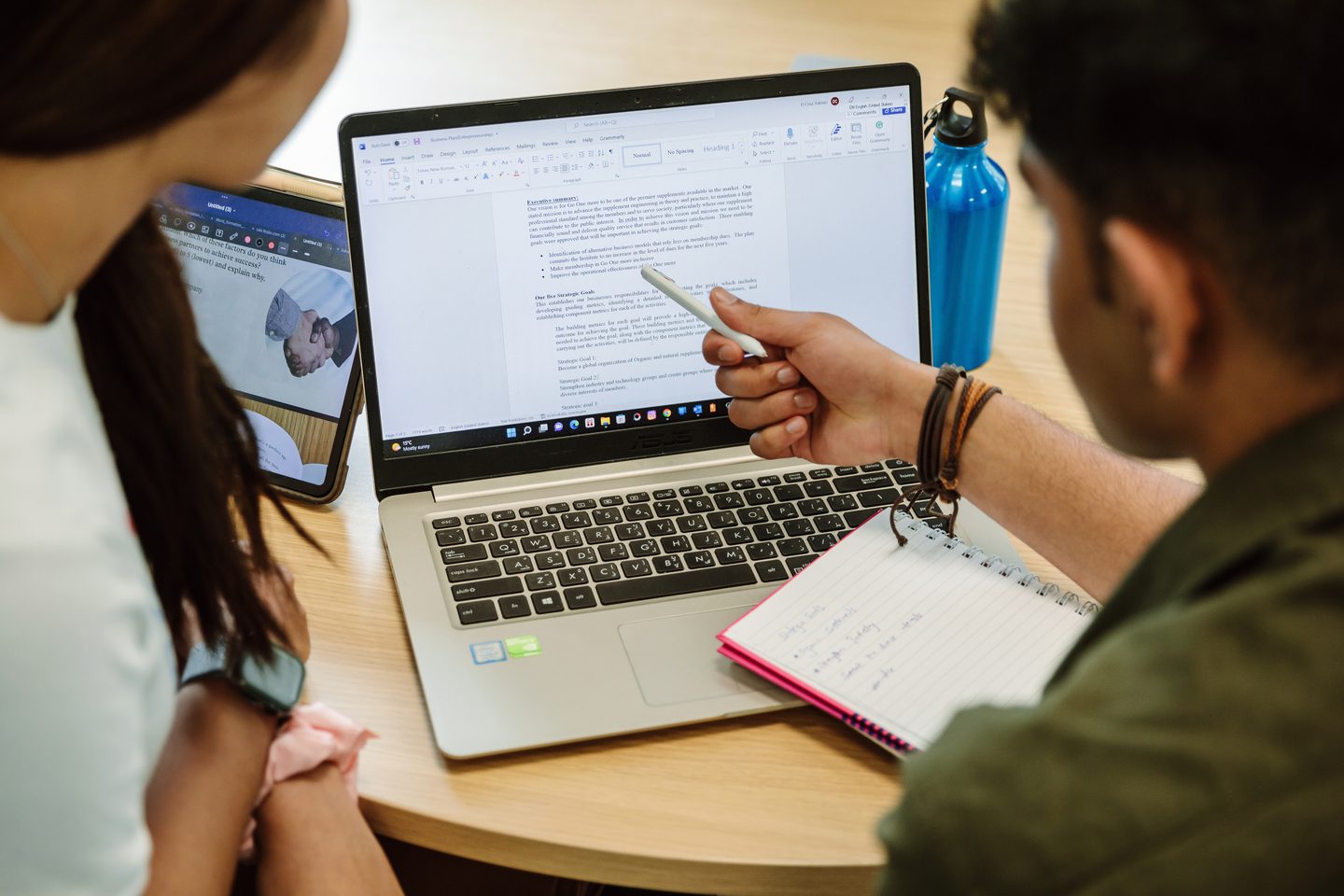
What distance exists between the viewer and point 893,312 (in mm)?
1122

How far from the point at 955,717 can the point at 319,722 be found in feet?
1.47

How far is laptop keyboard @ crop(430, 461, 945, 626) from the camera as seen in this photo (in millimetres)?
950

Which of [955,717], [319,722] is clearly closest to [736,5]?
[319,722]

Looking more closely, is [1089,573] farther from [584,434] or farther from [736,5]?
[736,5]

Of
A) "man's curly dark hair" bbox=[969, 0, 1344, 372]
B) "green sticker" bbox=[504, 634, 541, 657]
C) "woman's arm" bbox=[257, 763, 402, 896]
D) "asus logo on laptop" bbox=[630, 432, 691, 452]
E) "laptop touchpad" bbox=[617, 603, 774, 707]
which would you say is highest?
"man's curly dark hair" bbox=[969, 0, 1344, 372]

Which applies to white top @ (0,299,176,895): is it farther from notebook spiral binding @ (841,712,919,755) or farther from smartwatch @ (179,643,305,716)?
notebook spiral binding @ (841,712,919,755)

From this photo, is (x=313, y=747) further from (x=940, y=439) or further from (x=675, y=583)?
(x=940, y=439)

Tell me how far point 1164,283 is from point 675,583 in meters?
0.51

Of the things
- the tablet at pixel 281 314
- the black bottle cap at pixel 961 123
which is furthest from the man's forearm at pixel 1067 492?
the tablet at pixel 281 314

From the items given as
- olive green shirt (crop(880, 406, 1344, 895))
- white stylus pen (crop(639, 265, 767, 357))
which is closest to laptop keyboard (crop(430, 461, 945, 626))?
white stylus pen (crop(639, 265, 767, 357))

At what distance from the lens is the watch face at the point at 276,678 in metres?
0.86

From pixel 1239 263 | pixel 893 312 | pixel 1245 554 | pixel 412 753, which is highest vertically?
pixel 1239 263

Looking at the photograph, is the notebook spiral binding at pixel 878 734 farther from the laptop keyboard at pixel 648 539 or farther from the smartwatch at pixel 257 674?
the smartwatch at pixel 257 674

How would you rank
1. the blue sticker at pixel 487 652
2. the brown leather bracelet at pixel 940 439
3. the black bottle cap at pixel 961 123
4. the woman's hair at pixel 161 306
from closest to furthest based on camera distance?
the woman's hair at pixel 161 306 < the blue sticker at pixel 487 652 < the brown leather bracelet at pixel 940 439 < the black bottle cap at pixel 961 123
